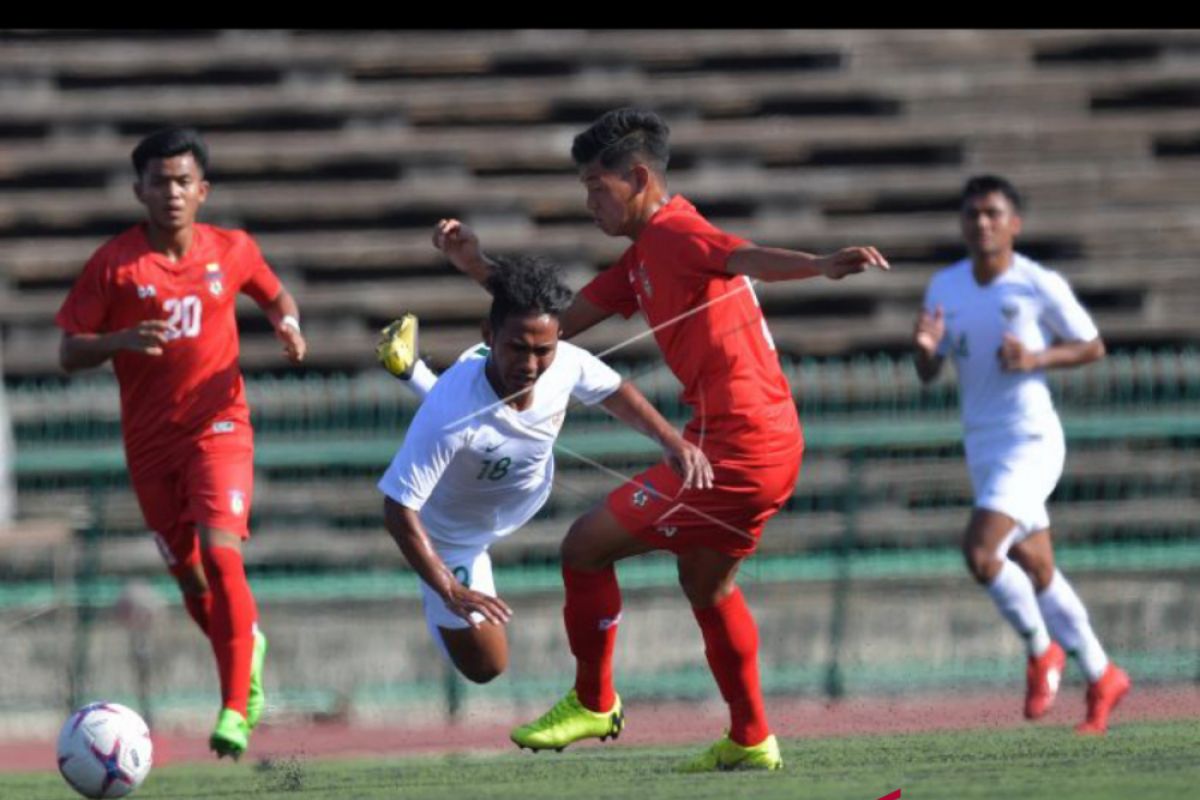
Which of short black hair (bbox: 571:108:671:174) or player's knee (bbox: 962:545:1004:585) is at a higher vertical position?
short black hair (bbox: 571:108:671:174)

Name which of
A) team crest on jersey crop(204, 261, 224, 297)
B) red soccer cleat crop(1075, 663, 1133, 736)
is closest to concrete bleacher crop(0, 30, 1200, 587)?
team crest on jersey crop(204, 261, 224, 297)

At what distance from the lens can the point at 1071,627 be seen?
9.26 m

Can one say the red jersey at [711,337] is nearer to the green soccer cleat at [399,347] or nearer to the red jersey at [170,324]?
the green soccer cleat at [399,347]

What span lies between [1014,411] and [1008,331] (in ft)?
1.01

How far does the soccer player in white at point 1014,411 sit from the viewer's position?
9.26m

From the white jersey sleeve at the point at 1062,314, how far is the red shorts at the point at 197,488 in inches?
123

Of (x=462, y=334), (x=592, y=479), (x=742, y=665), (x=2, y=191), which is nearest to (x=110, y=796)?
(x=742, y=665)

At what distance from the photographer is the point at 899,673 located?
1159 centimetres

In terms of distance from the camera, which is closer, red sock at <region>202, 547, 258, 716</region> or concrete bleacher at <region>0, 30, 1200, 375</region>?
red sock at <region>202, 547, 258, 716</region>

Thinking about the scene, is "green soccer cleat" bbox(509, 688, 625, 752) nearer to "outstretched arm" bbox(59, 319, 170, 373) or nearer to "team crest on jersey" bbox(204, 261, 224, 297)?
"outstretched arm" bbox(59, 319, 170, 373)

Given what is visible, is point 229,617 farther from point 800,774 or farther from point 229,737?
point 800,774

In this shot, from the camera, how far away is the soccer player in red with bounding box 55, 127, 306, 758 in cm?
823

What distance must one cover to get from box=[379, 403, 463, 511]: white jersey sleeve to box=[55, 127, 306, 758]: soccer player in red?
3.64 feet
